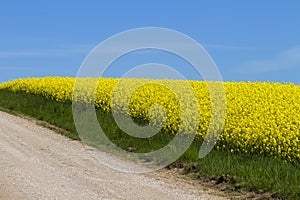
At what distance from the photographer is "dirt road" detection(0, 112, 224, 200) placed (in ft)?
42.0

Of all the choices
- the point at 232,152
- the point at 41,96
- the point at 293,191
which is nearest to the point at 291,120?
the point at 232,152

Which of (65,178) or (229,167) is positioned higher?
(229,167)

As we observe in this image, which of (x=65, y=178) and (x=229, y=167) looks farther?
(x=229, y=167)

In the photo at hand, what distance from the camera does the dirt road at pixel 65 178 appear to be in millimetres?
12812

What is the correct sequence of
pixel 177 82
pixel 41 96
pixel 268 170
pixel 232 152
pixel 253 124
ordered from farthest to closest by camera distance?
pixel 41 96
pixel 177 82
pixel 253 124
pixel 232 152
pixel 268 170

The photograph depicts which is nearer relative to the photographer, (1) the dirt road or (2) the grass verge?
(1) the dirt road

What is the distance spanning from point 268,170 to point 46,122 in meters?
12.3

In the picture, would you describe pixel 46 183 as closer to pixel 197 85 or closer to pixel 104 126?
pixel 104 126

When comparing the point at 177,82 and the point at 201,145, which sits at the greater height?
the point at 177,82

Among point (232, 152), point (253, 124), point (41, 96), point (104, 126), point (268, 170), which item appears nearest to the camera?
point (268, 170)

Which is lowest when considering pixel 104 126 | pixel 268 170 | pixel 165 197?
pixel 165 197

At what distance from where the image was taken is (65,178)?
14.4 meters

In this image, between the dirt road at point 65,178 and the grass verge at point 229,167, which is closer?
the dirt road at point 65,178

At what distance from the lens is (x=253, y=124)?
19.0 metres
